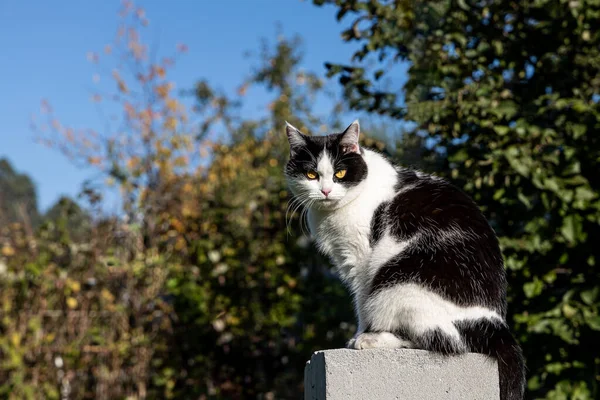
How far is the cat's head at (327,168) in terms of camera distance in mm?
2527

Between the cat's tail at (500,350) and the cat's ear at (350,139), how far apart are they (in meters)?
0.88

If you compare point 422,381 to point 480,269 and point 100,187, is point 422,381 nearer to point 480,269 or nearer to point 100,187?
point 480,269

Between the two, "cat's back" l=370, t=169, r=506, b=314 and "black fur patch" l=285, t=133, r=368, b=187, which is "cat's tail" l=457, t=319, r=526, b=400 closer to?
"cat's back" l=370, t=169, r=506, b=314

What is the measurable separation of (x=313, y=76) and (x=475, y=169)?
1092 cm

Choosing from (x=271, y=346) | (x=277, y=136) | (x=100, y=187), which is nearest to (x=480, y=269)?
(x=271, y=346)

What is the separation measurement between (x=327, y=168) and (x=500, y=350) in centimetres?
96

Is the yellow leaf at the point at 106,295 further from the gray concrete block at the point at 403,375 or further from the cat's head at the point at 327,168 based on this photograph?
the gray concrete block at the point at 403,375

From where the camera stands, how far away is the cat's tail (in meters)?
2.20

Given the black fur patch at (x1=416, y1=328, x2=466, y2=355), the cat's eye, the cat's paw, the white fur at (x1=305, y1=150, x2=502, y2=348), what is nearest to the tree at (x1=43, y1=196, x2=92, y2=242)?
the white fur at (x1=305, y1=150, x2=502, y2=348)

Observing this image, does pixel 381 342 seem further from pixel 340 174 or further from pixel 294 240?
pixel 294 240

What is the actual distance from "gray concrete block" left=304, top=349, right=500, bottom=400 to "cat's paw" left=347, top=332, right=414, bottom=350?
7 centimetres

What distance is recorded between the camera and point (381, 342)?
7.23 ft

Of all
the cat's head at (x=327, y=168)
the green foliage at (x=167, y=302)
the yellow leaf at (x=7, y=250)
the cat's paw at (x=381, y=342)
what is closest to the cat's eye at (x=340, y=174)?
the cat's head at (x=327, y=168)

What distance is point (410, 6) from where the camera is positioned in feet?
12.5
